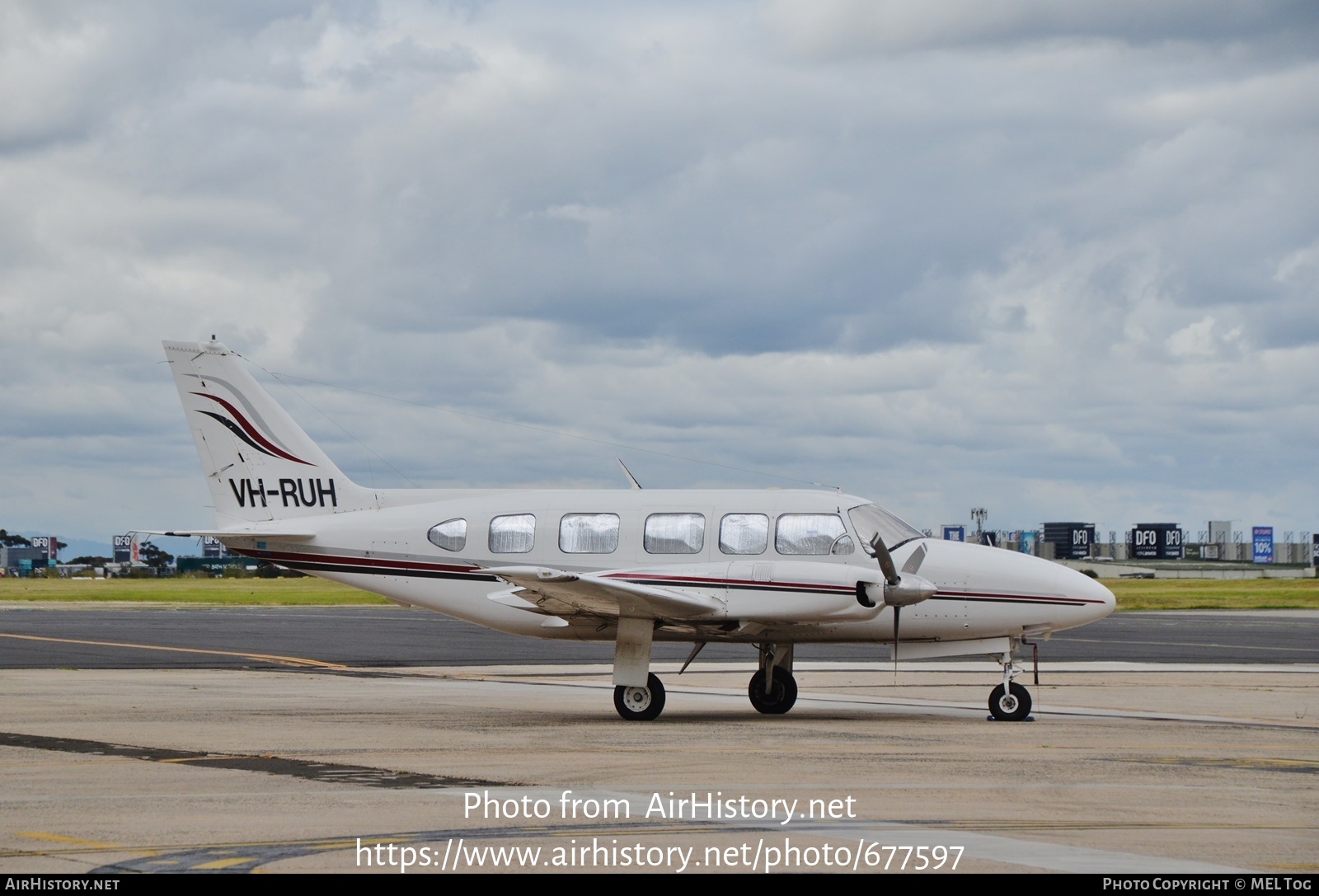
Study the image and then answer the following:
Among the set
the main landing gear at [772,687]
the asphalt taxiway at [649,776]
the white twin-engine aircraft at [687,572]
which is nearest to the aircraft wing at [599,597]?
the white twin-engine aircraft at [687,572]

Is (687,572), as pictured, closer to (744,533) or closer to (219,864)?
(744,533)

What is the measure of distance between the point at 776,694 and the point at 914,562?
2959 mm

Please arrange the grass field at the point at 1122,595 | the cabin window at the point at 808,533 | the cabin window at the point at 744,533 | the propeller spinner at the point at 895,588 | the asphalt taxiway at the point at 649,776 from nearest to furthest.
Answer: the asphalt taxiway at the point at 649,776 < the propeller spinner at the point at 895,588 < the cabin window at the point at 808,533 < the cabin window at the point at 744,533 < the grass field at the point at 1122,595

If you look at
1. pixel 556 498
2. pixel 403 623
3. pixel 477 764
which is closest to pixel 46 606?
pixel 403 623

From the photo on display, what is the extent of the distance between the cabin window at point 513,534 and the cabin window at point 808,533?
3.66 meters

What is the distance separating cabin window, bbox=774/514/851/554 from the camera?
19656 millimetres

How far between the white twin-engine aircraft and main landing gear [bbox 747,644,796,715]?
0.03 meters

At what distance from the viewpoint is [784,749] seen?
51.4 feet

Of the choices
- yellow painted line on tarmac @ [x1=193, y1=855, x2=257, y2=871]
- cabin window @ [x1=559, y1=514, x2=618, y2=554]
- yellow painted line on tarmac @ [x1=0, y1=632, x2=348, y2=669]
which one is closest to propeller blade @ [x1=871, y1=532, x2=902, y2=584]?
cabin window @ [x1=559, y1=514, x2=618, y2=554]

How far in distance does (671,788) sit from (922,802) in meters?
2.18

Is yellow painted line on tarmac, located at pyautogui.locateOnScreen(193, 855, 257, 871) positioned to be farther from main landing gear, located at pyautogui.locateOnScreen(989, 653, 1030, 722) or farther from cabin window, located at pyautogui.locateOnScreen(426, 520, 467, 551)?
main landing gear, located at pyautogui.locateOnScreen(989, 653, 1030, 722)

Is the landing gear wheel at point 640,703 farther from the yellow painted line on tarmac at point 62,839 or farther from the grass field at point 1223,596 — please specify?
the grass field at point 1223,596

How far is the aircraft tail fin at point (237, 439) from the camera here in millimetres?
22938
